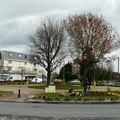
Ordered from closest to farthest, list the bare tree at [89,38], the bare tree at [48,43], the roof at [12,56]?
the bare tree at [89,38] → the bare tree at [48,43] → the roof at [12,56]

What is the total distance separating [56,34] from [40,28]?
139 inches

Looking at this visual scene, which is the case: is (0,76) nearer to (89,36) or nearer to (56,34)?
(56,34)

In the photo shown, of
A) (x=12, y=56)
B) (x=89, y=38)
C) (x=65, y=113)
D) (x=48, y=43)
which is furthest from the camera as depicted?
(x=12, y=56)

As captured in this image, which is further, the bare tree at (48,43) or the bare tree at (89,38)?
the bare tree at (48,43)

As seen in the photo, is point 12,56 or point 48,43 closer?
point 48,43

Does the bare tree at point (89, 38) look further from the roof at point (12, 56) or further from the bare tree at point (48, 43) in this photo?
the roof at point (12, 56)

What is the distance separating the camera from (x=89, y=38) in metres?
42.3

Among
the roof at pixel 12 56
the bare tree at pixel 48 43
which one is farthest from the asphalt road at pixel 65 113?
the roof at pixel 12 56

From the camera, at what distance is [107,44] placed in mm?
42969

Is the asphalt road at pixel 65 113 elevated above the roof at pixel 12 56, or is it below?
below

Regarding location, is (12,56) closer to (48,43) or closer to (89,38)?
(48,43)

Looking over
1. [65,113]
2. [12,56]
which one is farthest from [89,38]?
[12,56]

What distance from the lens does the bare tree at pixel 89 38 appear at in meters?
42.3

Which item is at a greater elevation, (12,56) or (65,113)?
(12,56)
